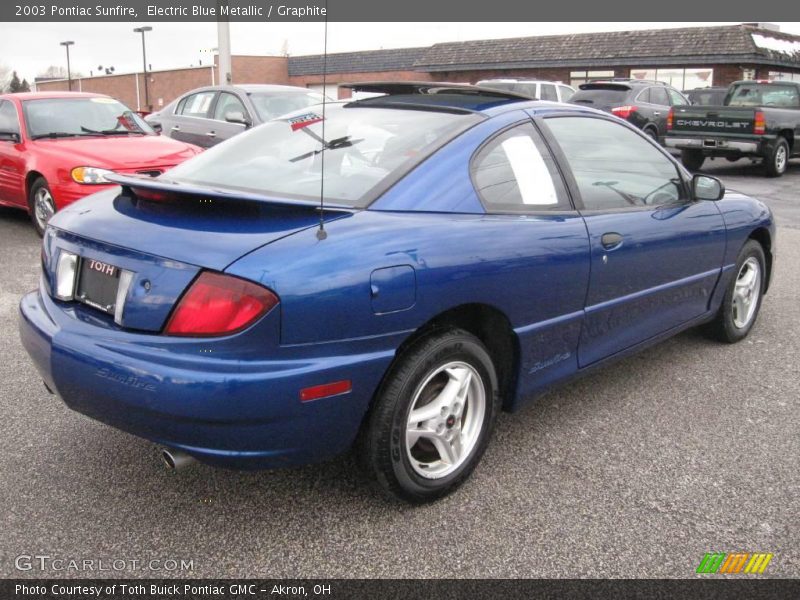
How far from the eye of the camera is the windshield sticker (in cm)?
360

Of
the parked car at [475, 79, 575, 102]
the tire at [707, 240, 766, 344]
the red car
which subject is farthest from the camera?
the parked car at [475, 79, 575, 102]

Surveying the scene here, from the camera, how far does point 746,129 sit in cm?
1459

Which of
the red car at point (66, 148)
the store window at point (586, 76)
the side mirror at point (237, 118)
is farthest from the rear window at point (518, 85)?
the store window at point (586, 76)

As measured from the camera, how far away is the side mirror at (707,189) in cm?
428

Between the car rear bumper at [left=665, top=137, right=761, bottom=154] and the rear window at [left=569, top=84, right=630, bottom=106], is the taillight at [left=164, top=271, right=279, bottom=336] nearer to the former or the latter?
the car rear bumper at [left=665, top=137, right=761, bottom=154]

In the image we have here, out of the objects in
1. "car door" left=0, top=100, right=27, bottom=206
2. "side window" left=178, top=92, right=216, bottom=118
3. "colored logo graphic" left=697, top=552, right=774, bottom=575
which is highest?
"side window" left=178, top=92, right=216, bottom=118

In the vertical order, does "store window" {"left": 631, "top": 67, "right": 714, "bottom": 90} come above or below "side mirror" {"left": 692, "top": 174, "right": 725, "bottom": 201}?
above

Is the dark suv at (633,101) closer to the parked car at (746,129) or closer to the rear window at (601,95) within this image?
the rear window at (601,95)

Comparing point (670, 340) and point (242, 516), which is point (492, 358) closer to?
point (242, 516)

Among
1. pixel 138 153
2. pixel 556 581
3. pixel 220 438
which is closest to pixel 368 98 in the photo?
pixel 220 438

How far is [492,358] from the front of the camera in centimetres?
322

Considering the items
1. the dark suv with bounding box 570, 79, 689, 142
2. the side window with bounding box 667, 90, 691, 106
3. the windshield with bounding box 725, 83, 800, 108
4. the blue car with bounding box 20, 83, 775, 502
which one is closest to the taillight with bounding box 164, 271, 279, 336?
the blue car with bounding box 20, 83, 775, 502

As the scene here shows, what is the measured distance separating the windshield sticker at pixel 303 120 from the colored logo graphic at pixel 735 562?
240cm

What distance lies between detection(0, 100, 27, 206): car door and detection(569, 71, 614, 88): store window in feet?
82.4
